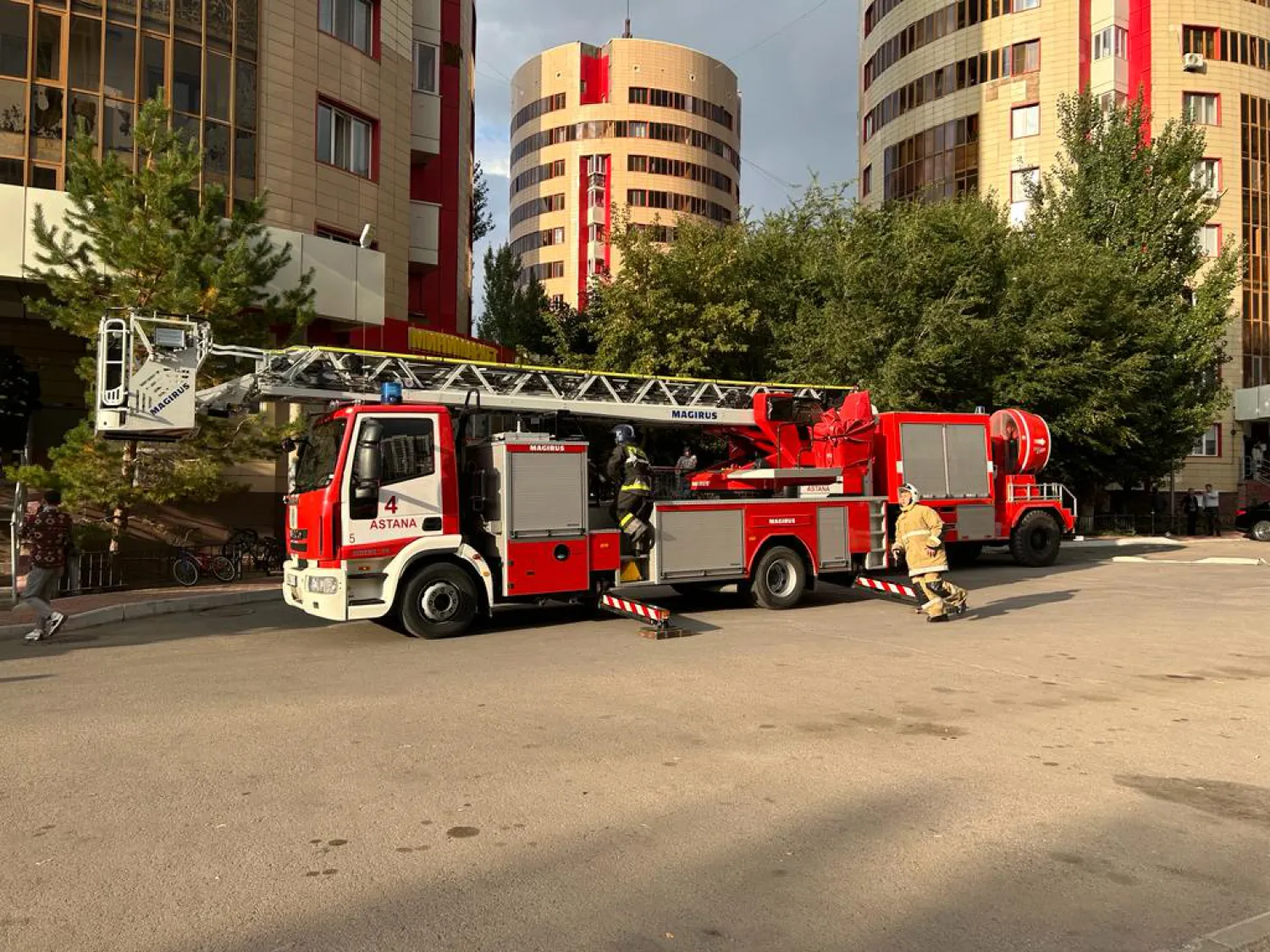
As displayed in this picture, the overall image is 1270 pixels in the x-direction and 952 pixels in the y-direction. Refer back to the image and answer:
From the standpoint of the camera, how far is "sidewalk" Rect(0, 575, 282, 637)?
11.7 meters

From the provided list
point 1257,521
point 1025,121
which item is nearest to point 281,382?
point 1257,521

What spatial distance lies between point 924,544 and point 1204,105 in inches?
1721

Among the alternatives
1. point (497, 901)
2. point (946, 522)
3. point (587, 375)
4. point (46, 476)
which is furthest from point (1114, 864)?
point (46, 476)

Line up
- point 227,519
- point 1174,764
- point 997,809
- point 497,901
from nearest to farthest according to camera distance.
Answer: point 497,901 → point 997,809 → point 1174,764 → point 227,519

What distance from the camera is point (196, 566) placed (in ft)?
53.1

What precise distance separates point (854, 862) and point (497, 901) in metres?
1.51

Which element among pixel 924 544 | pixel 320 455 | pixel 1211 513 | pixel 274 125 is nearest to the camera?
pixel 320 455

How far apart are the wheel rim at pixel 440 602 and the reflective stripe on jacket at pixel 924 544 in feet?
17.4

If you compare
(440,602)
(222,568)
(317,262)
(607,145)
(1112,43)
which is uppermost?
(607,145)

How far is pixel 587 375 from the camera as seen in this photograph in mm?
12750

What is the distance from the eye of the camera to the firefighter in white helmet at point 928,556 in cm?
1116

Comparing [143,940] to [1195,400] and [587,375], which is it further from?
[1195,400]

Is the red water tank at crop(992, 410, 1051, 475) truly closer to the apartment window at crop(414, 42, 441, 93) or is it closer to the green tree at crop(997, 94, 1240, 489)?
the green tree at crop(997, 94, 1240, 489)

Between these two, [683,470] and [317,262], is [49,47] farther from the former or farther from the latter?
[683,470]
